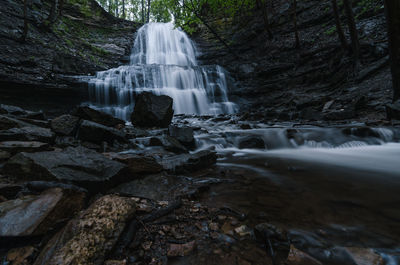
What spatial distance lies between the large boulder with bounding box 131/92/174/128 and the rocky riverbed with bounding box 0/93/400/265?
12.4 feet

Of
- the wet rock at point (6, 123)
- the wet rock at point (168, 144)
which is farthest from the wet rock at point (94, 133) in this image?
the wet rock at point (6, 123)

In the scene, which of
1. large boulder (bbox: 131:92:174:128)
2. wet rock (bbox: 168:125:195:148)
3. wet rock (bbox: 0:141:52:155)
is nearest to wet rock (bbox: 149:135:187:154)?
wet rock (bbox: 168:125:195:148)

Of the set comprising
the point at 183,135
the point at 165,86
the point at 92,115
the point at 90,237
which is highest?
the point at 165,86

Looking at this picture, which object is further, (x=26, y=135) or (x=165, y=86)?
(x=165, y=86)

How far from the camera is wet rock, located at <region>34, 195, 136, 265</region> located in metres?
1.09

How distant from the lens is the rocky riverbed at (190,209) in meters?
1.24

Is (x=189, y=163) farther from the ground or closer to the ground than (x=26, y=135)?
closer to the ground

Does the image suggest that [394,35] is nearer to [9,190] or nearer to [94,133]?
[94,133]

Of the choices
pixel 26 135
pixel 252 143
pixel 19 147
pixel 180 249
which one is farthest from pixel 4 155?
pixel 252 143

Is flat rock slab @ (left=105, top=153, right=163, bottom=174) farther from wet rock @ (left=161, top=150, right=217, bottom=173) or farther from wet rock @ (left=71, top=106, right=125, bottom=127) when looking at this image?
wet rock @ (left=71, top=106, right=125, bottom=127)

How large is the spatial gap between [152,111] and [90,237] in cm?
648

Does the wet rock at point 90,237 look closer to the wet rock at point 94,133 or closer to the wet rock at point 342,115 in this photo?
the wet rock at point 94,133

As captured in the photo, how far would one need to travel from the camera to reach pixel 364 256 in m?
1.21

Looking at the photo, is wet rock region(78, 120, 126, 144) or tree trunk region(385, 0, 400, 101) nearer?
wet rock region(78, 120, 126, 144)
